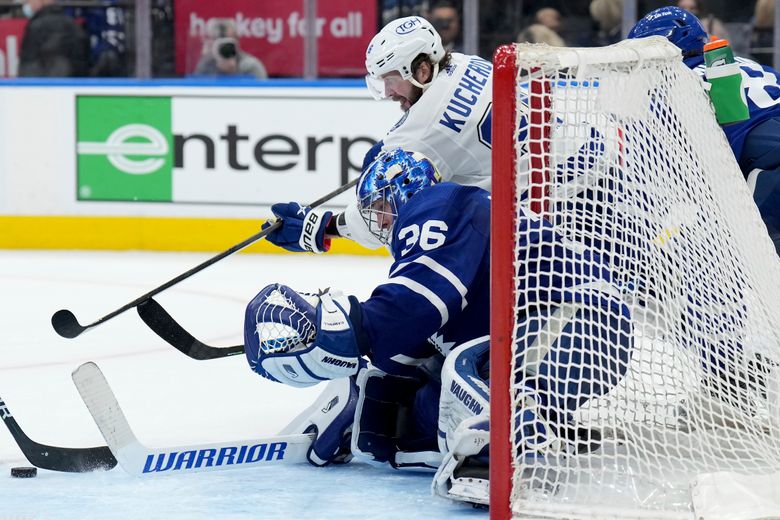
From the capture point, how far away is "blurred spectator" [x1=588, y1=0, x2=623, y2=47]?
6590mm

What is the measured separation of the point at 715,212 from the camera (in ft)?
8.87

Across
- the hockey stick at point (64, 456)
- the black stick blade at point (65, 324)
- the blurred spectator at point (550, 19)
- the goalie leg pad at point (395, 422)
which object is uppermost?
the blurred spectator at point (550, 19)

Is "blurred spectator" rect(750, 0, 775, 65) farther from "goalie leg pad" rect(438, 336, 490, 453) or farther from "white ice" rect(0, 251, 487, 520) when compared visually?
"goalie leg pad" rect(438, 336, 490, 453)

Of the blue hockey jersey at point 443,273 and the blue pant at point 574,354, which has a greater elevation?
the blue hockey jersey at point 443,273

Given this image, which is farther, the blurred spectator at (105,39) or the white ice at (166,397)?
the blurred spectator at (105,39)

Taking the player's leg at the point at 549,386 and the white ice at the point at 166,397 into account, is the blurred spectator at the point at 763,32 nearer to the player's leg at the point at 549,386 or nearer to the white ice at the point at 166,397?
the white ice at the point at 166,397

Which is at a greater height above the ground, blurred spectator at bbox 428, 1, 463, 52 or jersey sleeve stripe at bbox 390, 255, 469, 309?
blurred spectator at bbox 428, 1, 463, 52

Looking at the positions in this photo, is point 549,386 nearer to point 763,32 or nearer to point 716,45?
point 716,45

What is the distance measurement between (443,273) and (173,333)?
100cm

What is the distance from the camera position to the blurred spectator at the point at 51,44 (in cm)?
703

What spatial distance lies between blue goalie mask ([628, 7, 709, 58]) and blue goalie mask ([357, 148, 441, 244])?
33.3 inches

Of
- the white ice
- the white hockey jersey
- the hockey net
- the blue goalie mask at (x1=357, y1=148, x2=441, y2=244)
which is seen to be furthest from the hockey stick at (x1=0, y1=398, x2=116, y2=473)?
the white hockey jersey

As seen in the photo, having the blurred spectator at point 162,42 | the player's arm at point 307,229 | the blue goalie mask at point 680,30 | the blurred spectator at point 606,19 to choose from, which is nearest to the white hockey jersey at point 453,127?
the player's arm at point 307,229

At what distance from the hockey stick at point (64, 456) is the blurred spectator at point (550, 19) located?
4.22 m
